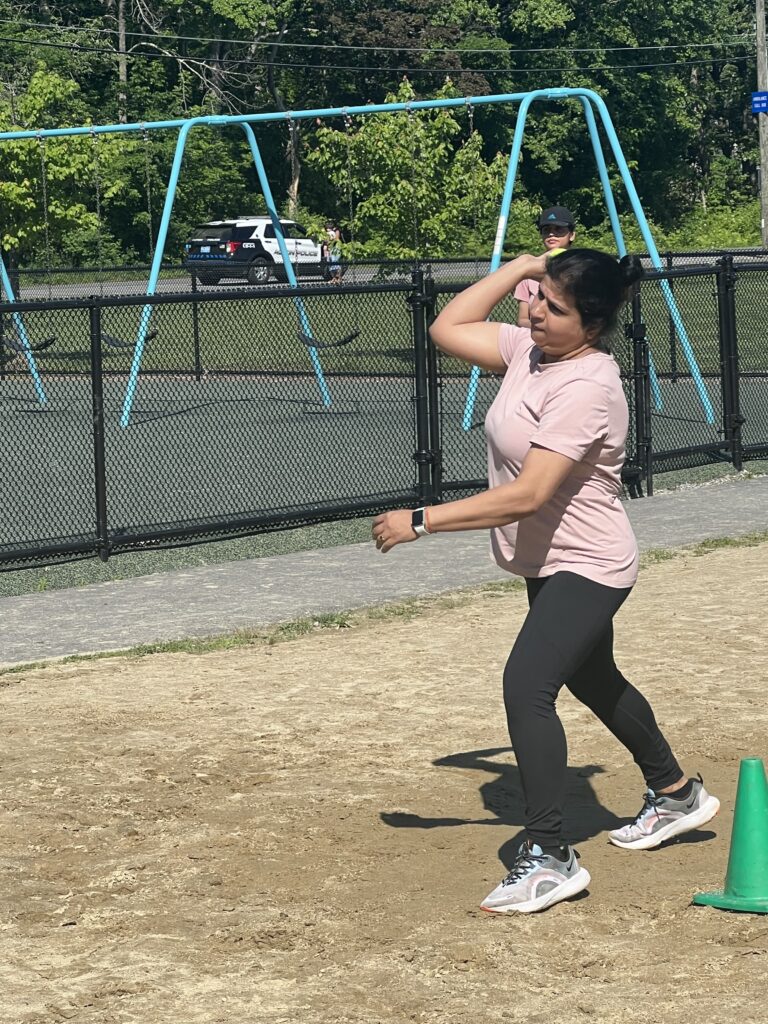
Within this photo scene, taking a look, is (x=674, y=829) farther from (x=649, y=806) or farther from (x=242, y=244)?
(x=242, y=244)

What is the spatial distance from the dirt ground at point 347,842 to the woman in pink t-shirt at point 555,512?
1.08 ft

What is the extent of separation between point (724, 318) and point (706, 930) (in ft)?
33.0

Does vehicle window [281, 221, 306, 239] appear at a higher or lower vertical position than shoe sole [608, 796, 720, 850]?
lower

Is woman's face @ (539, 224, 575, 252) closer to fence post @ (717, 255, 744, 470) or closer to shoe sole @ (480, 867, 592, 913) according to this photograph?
fence post @ (717, 255, 744, 470)

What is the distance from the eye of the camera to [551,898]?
504 cm

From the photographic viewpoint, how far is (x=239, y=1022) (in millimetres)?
4309

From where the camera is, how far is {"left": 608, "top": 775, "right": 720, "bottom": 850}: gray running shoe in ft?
18.5

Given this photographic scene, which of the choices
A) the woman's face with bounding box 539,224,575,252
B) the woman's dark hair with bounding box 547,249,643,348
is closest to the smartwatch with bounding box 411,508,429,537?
the woman's dark hair with bounding box 547,249,643,348

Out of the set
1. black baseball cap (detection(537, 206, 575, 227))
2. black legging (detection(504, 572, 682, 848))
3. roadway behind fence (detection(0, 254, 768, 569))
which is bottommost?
roadway behind fence (detection(0, 254, 768, 569))

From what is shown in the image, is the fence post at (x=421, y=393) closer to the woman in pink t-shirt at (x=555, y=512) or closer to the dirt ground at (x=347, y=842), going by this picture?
the dirt ground at (x=347, y=842)

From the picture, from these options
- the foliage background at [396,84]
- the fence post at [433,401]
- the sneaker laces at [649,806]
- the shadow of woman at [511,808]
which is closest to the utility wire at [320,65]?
the foliage background at [396,84]

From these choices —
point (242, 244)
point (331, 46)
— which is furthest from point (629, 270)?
point (331, 46)

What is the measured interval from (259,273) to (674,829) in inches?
1444

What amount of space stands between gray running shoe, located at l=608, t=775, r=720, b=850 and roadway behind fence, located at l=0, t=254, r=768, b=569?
5.96 meters
